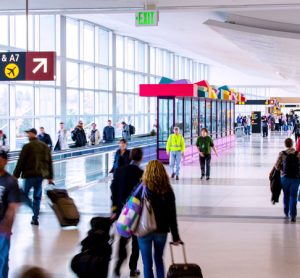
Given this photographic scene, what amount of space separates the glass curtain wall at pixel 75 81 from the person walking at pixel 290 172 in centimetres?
1709

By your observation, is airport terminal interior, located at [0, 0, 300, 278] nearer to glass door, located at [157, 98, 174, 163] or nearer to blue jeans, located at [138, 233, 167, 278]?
glass door, located at [157, 98, 174, 163]

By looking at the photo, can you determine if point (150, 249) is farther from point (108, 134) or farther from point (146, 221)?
point (108, 134)

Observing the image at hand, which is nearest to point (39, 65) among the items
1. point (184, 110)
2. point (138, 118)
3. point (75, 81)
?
point (184, 110)

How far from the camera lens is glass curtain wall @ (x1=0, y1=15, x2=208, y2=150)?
28203mm

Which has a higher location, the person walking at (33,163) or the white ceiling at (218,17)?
the white ceiling at (218,17)

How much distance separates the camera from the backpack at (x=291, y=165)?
12055 millimetres

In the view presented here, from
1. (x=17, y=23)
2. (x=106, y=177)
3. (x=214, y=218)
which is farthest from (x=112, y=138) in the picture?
(x=214, y=218)

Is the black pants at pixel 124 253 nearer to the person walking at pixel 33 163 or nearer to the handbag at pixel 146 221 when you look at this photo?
the handbag at pixel 146 221

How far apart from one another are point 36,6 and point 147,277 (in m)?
12.4

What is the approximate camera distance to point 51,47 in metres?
32.0

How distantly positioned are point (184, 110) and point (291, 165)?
15.7m

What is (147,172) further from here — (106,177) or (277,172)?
(106,177)

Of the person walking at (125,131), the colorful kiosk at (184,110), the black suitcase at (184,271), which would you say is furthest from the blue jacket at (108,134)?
the black suitcase at (184,271)

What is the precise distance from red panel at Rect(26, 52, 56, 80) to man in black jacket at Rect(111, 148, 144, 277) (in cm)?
609
